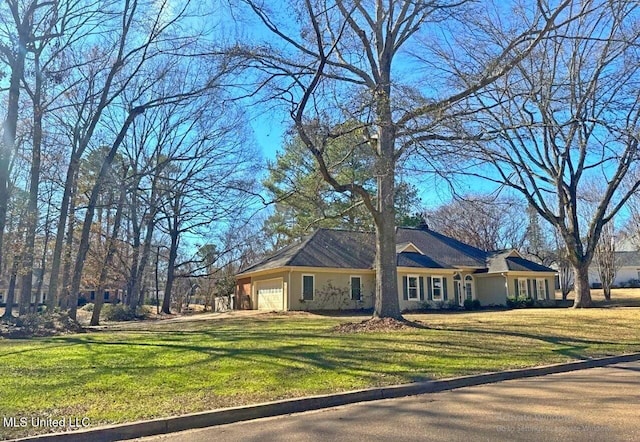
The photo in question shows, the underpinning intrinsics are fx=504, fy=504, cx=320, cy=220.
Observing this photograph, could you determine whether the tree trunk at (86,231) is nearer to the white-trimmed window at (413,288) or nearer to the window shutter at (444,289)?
the white-trimmed window at (413,288)

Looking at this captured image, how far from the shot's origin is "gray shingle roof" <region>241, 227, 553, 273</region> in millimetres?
27688

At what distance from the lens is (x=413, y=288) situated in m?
28.7

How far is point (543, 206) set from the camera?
1052 inches

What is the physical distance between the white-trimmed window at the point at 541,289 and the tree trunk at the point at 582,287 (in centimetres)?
663

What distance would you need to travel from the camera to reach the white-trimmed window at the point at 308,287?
87.5ft

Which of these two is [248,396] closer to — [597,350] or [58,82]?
[597,350]

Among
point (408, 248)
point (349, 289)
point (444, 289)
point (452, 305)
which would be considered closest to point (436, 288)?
point (444, 289)

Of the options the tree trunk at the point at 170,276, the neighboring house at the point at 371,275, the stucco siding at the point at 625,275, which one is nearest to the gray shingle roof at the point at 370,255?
the neighboring house at the point at 371,275

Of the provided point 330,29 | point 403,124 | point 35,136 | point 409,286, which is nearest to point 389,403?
point 403,124

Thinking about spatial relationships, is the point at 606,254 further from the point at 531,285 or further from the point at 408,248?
the point at 408,248

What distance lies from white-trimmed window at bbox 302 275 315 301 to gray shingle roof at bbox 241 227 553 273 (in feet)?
2.66

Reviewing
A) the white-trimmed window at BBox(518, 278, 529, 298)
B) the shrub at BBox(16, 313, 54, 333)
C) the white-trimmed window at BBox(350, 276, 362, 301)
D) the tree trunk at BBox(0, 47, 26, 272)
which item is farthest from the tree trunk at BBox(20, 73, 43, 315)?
the white-trimmed window at BBox(518, 278, 529, 298)

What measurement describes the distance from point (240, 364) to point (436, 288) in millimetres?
22319

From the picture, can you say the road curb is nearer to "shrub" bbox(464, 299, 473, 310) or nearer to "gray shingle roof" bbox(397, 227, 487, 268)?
"shrub" bbox(464, 299, 473, 310)
